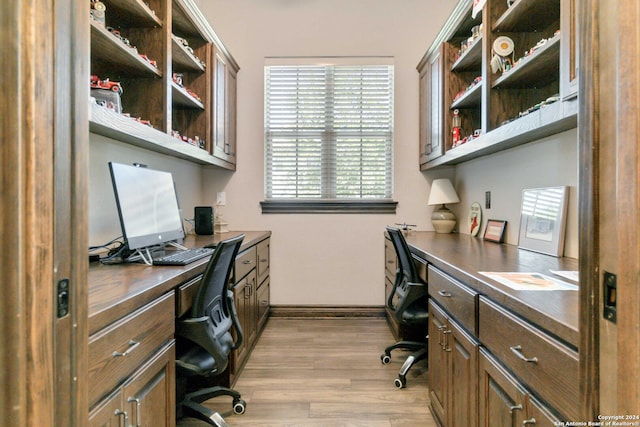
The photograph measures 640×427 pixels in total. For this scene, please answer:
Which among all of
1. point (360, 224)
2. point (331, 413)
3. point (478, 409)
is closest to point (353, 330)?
point (360, 224)

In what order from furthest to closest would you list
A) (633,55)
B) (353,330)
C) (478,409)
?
(353,330), (478,409), (633,55)

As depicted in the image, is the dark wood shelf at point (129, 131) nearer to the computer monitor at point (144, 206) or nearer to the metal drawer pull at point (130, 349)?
the computer monitor at point (144, 206)

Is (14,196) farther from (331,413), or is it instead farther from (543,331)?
(331,413)

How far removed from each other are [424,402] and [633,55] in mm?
1939

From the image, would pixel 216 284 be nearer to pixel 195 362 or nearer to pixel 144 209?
pixel 195 362

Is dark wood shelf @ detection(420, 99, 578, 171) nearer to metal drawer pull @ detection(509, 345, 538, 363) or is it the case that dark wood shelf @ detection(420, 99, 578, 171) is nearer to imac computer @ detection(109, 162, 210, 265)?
metal drawer pull @ detection(509, 345, 538, 363)

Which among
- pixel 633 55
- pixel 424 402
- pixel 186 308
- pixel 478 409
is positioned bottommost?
pixel 424 402

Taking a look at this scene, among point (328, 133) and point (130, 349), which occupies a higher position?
point (328, 133)

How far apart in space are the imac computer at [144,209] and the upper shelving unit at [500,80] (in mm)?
1682

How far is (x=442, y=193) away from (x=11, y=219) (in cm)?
297

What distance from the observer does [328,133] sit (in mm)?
3340

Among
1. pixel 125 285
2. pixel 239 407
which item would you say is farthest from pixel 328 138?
pixel 125 285

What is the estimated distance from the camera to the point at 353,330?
2.98m

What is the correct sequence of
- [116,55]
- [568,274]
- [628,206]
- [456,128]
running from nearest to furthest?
[628,206]
[568,274]
[116,55]
[456,128]
